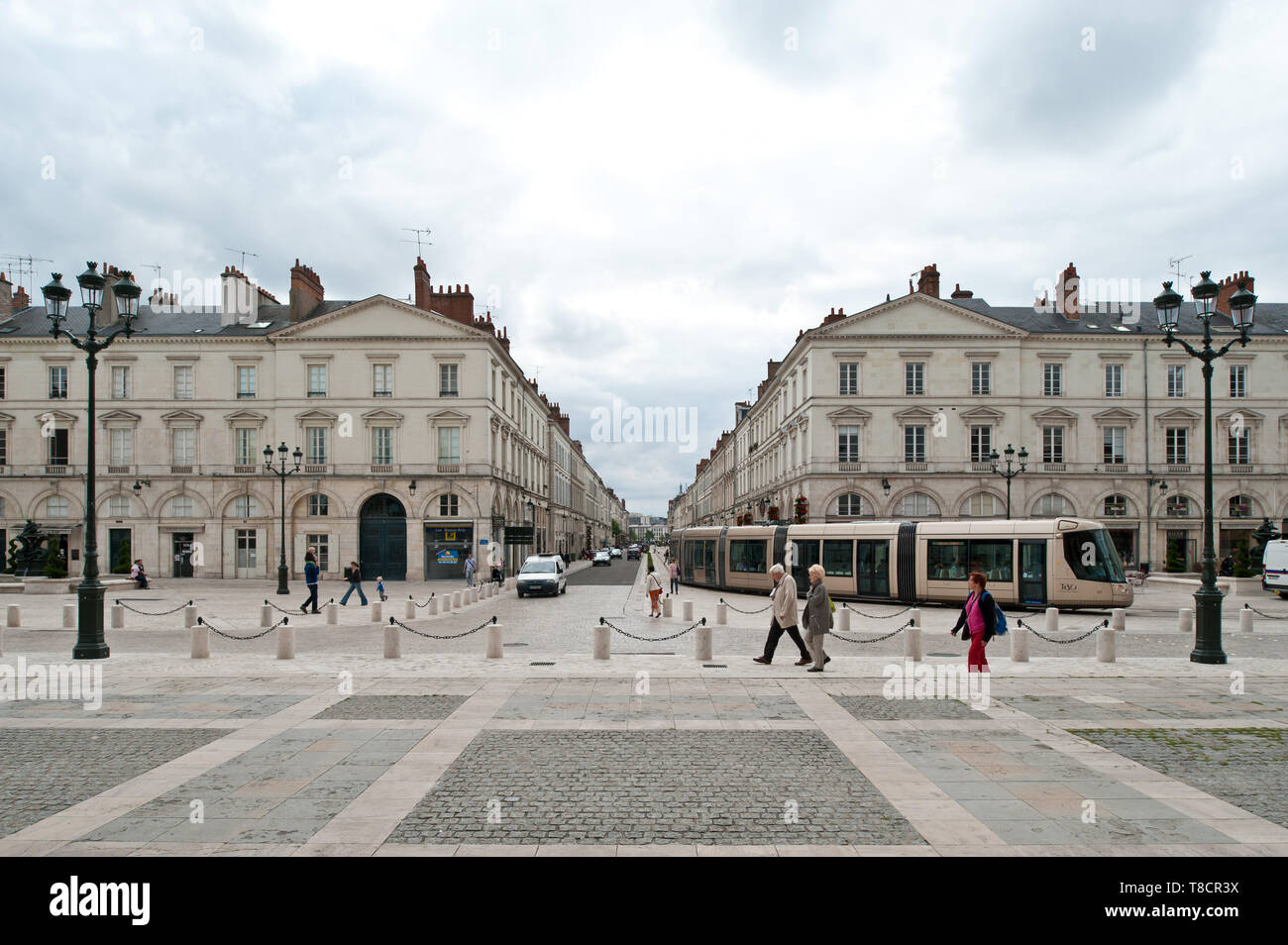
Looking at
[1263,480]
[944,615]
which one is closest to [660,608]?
[944,615]

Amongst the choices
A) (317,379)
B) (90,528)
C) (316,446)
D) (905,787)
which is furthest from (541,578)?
(905,787)

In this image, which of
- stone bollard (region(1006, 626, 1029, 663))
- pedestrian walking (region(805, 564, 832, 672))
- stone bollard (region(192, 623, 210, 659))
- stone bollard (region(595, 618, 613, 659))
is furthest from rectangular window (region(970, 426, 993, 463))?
stone bollard (region(192, 623, 210, 659))

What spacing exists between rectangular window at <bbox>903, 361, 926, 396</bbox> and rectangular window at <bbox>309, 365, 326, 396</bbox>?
33731 mm

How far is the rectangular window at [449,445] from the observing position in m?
43.3

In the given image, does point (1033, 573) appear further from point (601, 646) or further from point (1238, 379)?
point (1238, 379)

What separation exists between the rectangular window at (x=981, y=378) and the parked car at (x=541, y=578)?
28.1m

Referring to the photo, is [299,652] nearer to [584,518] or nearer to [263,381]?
[263,381]

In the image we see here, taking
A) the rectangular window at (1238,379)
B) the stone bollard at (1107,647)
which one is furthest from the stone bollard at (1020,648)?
the rectangular window at (1238,379)

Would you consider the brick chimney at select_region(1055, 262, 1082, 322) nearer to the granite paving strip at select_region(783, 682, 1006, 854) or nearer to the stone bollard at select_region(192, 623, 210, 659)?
the granite paving strip at select_region(783, 682, 1006, 854)

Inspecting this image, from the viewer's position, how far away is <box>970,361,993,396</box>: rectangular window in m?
46.1

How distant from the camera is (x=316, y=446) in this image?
43.4 metres

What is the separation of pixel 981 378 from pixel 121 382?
4994 centimetres

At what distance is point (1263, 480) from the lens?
46.4 meters

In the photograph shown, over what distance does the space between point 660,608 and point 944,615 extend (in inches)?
326
